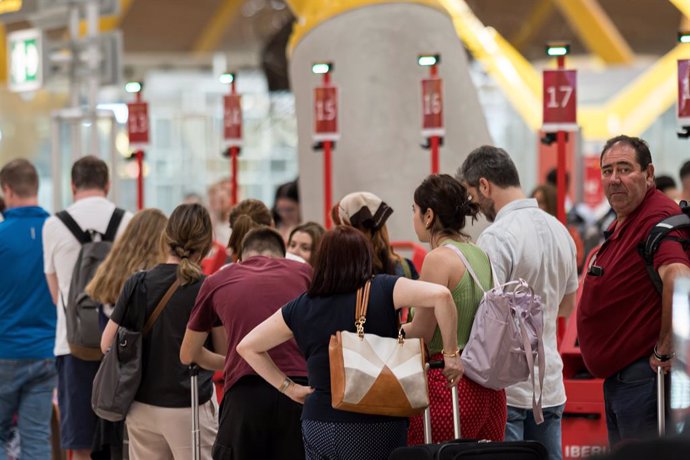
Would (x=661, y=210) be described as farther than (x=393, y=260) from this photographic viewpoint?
No

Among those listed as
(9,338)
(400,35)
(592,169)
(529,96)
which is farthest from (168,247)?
(529,96)

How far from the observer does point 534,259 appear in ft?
16.0

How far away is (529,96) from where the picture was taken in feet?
71.9

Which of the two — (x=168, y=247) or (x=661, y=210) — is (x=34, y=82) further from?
(x=661, y=210)

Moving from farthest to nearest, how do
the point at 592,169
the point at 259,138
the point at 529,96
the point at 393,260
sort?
1. the point at 259,138
2. the point at 529,96
3. the point at 592,169
4. the point at 393,260

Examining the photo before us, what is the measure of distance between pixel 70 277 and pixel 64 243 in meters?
0.17

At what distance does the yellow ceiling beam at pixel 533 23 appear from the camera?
31656 mm

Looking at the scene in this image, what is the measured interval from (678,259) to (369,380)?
3.73 ft

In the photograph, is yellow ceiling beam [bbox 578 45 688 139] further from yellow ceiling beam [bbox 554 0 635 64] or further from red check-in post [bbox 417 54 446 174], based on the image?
red check-in post [bbox 417 54 446 174]

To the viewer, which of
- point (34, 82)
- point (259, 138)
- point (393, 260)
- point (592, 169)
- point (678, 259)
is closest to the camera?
point (678, 259)

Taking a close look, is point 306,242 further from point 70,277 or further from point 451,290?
point 451,290

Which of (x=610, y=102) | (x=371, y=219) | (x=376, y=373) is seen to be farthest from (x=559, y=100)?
(x=610, y=102)

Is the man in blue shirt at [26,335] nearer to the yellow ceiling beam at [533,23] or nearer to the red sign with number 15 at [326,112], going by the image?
the red sign with number 15 at [326,112]

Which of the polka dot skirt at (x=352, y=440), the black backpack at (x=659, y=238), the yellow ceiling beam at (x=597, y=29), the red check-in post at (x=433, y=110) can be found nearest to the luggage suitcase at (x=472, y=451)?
the polka dot skirt at (x=352, y=440)
